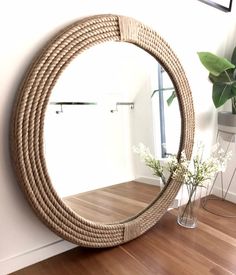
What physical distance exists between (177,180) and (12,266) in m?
0.87

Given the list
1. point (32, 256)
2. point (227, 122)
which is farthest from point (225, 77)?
point (32, 256)

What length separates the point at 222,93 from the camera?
1427 mm

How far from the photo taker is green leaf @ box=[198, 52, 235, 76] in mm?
1338

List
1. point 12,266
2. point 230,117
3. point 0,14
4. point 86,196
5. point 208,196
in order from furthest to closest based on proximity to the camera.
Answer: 1. point 208,196
2. point 230,117
3. point 86,196
4. point 12,266
5. point 0,14

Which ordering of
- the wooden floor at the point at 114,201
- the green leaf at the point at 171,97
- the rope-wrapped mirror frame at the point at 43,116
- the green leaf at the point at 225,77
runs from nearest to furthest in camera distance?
the rope-wrapped mirror frame at the point at 43,116 < the wooden floor at the point at 114,201 < the green leaf at the point at 171,97 < the green leaf at the point at 225,77

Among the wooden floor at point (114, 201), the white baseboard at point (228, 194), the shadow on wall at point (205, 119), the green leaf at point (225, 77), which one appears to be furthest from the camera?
the white baseboard at point (228, 194)

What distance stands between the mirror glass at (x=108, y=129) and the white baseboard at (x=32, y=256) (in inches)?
7.1

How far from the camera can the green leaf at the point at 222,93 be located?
1.42 metres

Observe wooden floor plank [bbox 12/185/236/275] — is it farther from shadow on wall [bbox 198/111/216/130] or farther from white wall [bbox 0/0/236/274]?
shadow on wall [bbox 198/111/216/130]

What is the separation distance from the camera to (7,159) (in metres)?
0.92

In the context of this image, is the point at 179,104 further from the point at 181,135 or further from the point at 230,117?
the point at 230,117

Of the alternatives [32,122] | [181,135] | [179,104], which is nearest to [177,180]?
[181,135]

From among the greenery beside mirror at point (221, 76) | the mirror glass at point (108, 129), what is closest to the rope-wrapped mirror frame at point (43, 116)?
the mirror glass at point (108, 129)

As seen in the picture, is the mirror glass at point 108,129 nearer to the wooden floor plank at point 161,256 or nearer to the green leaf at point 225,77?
the wooden floor plank at point 161,256
